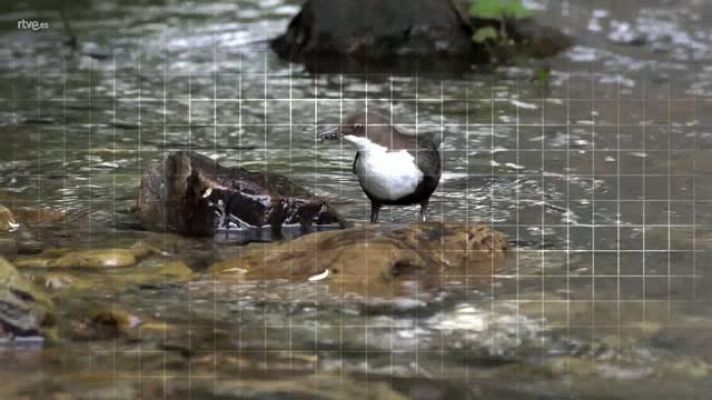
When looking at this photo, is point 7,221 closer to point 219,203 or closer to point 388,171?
point 219,203

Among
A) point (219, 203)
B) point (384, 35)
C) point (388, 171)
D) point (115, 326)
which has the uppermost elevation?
point (384, 35)

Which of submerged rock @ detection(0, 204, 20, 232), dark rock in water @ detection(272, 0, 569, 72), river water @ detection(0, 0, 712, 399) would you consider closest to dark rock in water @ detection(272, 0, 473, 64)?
dark rock in water @ detection(272, 0, 569, 72)

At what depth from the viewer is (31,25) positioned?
41.9 feet

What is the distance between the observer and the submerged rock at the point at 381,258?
6168 millimetres

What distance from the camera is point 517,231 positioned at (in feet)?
23.2

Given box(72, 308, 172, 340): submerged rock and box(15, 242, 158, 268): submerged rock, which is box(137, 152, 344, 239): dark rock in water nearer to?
box(15, 242, 158, 268): submerged rock

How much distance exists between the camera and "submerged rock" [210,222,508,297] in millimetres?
6168

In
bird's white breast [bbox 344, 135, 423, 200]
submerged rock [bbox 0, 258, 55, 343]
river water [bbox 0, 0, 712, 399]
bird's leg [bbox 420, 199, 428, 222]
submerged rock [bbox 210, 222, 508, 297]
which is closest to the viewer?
river water [bbox 0, 0, 712, 399]

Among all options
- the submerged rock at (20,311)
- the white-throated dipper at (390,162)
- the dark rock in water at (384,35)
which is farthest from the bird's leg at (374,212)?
the dark rock in water at (384,35)

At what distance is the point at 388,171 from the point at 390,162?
0.05 meters

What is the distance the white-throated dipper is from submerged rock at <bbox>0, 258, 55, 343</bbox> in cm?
182

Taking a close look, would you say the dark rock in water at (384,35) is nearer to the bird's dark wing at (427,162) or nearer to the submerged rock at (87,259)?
the bird's dark wing at (427,162)

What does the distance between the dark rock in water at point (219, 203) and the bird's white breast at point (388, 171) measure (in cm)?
56

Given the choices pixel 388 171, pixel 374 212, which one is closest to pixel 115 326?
pixel 388 171
